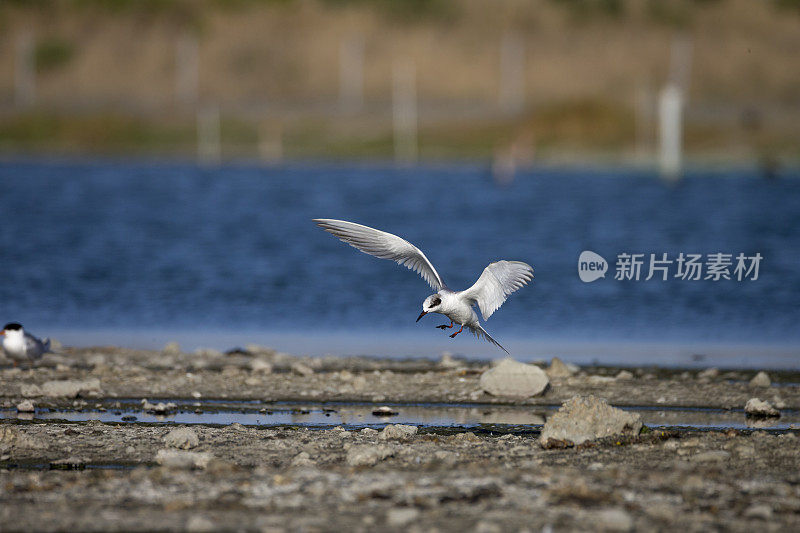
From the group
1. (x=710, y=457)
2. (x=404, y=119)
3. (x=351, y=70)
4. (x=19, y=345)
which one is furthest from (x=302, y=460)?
(x=351, y=70)

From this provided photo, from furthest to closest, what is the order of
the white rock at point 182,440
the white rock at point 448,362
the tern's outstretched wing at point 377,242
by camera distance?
1. the white rock at point 448,362
2. the tern's outstretched wing at point 377,242
3. the white rock at point 182,440

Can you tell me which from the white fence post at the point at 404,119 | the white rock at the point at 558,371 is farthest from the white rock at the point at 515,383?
the white fence post at the point at 404,119

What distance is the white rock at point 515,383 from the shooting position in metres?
13.3

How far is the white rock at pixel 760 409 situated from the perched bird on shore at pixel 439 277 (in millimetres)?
2503

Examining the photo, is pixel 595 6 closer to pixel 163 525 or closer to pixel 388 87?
pixel 388 87

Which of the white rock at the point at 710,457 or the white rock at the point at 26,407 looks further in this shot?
the white rock at the point at 26,407

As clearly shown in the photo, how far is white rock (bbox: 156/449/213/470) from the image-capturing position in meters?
9.65

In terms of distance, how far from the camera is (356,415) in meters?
12.5

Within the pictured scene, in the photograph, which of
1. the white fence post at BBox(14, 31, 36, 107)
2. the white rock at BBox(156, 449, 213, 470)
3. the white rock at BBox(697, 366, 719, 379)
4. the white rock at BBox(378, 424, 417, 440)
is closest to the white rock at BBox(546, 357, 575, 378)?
the white rock at BBox(697, 366, 719, 379)

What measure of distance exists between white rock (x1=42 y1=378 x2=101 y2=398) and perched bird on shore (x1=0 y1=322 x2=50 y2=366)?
145cm

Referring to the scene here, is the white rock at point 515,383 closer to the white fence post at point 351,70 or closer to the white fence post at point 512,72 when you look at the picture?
the white fence post at point 512,72

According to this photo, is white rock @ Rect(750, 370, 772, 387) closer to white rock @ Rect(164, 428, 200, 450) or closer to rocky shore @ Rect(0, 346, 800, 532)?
rocky shore @ Rect(0, 346, 800, 532)

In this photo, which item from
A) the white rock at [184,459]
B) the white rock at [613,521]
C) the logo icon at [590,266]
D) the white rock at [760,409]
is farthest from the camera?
the logo icon at [590,266]

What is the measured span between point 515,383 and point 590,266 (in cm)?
1686
